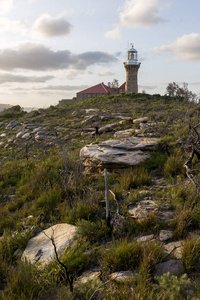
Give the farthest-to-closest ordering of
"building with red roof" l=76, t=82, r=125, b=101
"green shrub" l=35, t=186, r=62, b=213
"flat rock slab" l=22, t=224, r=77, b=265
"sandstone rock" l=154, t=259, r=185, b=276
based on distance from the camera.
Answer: "building with red roof" l=76, t=82, r=125, b=101, "green shrub" l=35, t=186, r=62, b=213, "flat rock slab" l=22, t=224, r=77, b=265, "sandstone rock" l=154, t=259, r=185, b=276

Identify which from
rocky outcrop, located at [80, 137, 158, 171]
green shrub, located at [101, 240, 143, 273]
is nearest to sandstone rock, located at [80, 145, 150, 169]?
rocky outcrop, located at [80, 137, 158, 171]

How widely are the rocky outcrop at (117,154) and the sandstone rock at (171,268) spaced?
3.33 meters

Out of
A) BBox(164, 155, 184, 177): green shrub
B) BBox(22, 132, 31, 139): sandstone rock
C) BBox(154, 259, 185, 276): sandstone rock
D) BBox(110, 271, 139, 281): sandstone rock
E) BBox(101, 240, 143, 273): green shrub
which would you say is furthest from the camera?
BBox(22, 132, 31, 139): sandstone rock

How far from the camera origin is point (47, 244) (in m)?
3.32

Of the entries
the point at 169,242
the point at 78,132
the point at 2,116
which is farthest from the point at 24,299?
the point at 2,116

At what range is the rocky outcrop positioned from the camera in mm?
5965

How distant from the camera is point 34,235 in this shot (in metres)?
3.71

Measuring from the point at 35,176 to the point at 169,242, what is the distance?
4.32m

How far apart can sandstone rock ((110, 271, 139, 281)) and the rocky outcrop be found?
3494 mm

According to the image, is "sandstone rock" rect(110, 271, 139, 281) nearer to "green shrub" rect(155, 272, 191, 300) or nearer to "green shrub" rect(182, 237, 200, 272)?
"green shrub" rect(155, 272, 191, 300)

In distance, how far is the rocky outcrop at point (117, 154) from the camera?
5.96 metres

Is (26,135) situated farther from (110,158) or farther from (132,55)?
(132,55)

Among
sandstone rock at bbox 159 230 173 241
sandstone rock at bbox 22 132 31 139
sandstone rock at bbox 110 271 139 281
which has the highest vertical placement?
sandstone rock at bbox 22 132 31 139

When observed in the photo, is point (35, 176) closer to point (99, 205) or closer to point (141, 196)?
point (99, 205)
